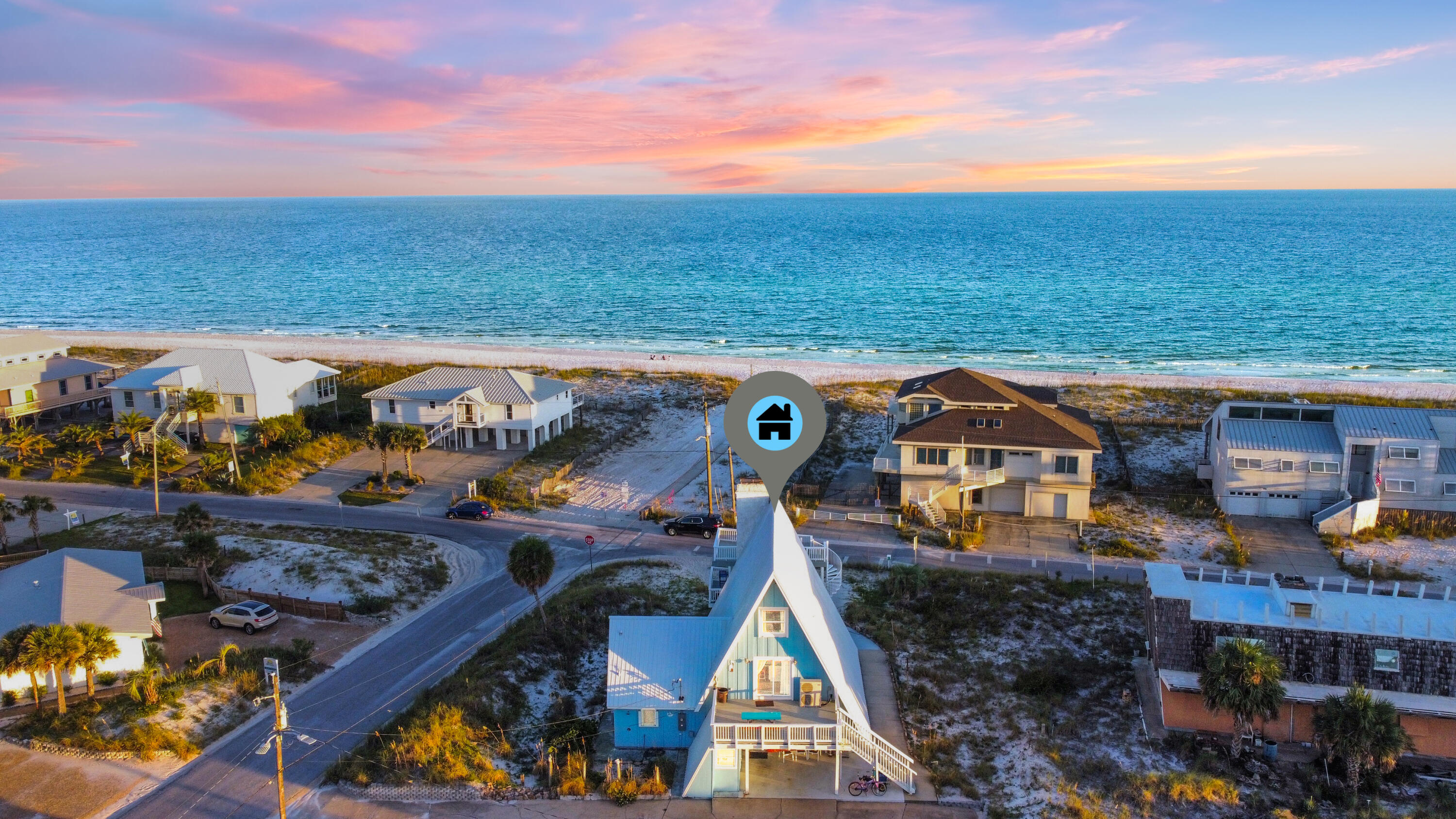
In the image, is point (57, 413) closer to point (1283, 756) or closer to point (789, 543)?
point (789, 543)

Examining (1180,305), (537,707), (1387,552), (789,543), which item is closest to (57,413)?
(537,707)

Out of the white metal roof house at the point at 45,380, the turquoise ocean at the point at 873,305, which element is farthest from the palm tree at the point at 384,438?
the turquoise ocean at the point at 873,305

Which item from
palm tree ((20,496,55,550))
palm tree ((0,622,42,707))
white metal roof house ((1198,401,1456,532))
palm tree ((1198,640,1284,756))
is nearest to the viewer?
palm tree ((1198,640,1284,756))

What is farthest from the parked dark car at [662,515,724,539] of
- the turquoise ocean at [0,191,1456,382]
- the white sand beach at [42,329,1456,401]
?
the turquoise ocean at [0,191,1456,382]

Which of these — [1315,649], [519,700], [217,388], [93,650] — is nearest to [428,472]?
[217,388]

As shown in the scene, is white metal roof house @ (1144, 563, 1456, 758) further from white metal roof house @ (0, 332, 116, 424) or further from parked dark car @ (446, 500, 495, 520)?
white metal roof house @ (0, 332, 116, 424)

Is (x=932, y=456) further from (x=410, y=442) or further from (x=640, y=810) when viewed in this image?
(x=410, y=442)
